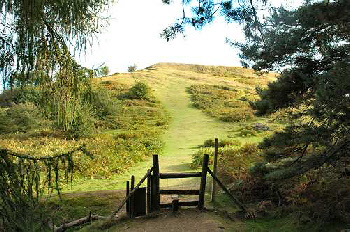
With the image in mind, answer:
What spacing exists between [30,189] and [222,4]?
10.8 ft

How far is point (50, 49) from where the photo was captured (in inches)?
151

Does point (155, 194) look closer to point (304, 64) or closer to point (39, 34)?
point (304, 64)

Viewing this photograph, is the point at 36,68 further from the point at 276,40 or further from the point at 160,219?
the point at 160,219

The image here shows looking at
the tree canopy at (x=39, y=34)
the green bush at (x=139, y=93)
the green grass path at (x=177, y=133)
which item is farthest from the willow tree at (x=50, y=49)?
the green bush at (x=139, y=93)

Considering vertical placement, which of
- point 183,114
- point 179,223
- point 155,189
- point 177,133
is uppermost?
point 183,114

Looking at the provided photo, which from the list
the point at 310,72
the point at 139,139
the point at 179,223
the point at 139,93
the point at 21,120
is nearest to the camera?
the point at 310,72

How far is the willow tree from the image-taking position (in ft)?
10.4

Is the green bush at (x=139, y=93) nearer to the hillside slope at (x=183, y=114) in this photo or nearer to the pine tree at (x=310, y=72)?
the hillside slope at (x=183, y=114)

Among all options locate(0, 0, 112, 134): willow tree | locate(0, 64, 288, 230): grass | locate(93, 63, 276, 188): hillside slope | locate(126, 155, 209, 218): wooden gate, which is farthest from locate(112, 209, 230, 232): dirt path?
locate(0, 0, 112, 134): willow tree

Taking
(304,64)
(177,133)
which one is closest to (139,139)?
(177,133)

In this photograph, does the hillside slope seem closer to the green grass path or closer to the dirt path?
the green grass path

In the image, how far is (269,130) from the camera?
993 inches

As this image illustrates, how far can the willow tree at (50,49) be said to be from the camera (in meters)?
3.17

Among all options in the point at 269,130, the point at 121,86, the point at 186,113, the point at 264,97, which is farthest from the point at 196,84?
the point at 264,97
